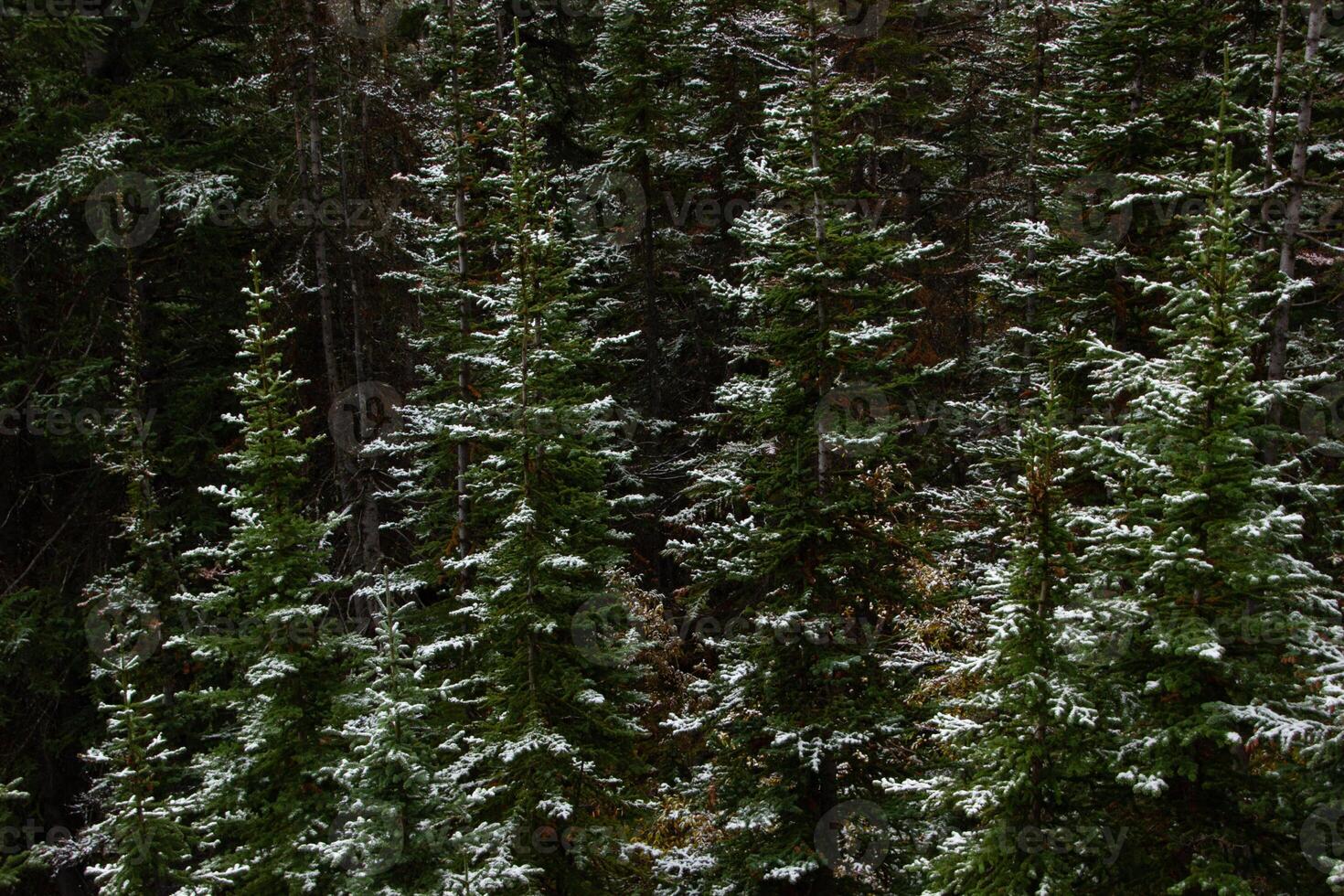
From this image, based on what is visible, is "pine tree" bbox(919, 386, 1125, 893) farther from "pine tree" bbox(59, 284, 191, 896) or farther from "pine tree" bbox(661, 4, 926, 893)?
"pine tree" bbox(59, 284, 191, 896)

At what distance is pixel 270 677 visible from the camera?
26.0 feet

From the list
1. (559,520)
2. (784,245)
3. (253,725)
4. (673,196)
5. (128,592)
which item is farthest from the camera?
(673,196)

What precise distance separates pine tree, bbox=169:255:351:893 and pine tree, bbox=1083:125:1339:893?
690 centimetres

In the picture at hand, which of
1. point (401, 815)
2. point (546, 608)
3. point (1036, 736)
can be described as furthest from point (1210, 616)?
point (546, 608)

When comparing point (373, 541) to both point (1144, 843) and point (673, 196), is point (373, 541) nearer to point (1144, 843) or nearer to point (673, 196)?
point (673, 196)

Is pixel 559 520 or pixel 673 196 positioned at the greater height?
pixel 673 196

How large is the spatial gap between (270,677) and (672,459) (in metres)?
11.7

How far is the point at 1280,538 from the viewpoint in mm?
5707

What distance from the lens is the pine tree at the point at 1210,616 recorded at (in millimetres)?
5457

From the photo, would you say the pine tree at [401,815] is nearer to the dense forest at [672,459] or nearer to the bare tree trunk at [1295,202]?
the dense forest at [672,459]

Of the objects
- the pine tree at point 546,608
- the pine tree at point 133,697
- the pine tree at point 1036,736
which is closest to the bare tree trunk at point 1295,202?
the pine tree at point 1036,736

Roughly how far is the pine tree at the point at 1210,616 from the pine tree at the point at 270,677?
690 centimetres

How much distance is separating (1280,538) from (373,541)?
13.1m

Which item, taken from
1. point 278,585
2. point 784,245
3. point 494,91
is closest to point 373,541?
point 278,585
